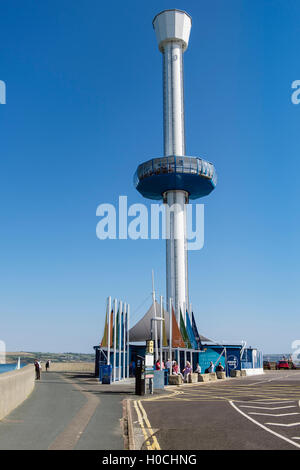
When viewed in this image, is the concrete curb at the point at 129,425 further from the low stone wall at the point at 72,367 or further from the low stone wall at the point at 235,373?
the low stone wall at the point at 72,367

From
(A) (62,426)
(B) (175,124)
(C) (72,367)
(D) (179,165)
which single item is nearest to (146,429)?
(A) (62,426)

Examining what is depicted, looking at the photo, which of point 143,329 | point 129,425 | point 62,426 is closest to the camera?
point 62,426

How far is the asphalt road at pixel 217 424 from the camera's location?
34.2ft

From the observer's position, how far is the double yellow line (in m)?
10.2

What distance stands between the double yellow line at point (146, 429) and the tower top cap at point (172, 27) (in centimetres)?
6689

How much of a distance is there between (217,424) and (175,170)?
53590 mm

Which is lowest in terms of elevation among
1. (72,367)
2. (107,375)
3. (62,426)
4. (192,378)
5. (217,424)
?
(72,367)

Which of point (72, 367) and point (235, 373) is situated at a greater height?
point (235, 373)

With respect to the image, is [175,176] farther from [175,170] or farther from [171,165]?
[171,165]

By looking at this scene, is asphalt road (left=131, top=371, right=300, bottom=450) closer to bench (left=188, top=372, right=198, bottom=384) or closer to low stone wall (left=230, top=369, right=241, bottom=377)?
bench (left=188, top=372, right=198, bottom=384)

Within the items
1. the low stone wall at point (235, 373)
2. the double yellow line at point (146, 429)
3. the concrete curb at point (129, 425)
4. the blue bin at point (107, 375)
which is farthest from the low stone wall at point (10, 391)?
the low stone wall at point (235, 373)

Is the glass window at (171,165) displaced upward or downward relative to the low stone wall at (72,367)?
upward

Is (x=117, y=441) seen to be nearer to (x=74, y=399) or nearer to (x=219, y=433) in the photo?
(x=219, y=433)

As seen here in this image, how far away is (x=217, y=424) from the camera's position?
43.9 feet
